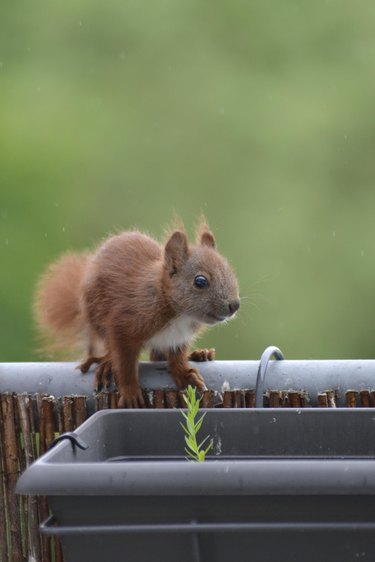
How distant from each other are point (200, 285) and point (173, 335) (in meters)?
0.09

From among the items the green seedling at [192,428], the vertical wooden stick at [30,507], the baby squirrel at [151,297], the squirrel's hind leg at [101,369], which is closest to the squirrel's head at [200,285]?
the baby squirrel at [151,297]

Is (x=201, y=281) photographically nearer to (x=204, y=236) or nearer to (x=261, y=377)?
(x=204, y=236)

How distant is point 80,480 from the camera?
40.8 inches

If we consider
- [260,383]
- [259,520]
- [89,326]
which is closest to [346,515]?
[259,520]

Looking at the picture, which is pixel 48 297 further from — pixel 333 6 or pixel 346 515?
pixel 333 6

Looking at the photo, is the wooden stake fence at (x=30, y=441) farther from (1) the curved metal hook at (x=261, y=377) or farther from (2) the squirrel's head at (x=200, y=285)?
(2) the squirrel's head at (x=200, y=285)

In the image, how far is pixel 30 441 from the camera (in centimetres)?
180

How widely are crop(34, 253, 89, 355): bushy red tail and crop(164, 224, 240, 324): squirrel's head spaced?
0.30 metres

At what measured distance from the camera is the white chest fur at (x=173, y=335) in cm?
208

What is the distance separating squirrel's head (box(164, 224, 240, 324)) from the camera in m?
Answer: 2.08

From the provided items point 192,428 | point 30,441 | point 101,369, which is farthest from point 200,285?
point 192,428

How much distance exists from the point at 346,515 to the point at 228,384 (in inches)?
28.6

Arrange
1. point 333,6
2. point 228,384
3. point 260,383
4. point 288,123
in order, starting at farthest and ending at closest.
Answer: point 333,6 < point 288,123 < point 228,384 < point 260,383

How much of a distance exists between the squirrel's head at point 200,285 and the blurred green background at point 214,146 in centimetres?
354
